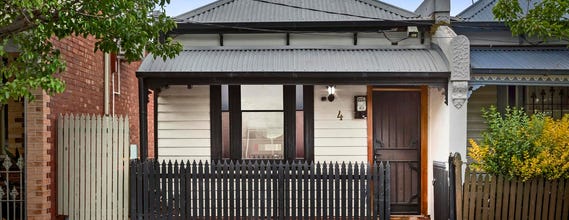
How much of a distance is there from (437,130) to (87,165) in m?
6.09

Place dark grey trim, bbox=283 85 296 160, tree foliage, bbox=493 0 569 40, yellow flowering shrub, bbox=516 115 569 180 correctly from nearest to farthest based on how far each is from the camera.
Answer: tree foliage, bbox=493 0 569 40, yellow flowering shrub, bbox=516 115 569 180, dark grey trim, bbox=283 85 296 160

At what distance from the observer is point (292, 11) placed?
395 inches

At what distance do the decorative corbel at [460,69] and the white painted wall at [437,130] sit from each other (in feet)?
1.04

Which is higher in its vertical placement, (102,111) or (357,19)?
(357,19)

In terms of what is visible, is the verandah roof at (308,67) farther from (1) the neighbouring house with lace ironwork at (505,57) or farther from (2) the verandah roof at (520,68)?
(1) the neighbouring house with lace ironwork at (505,57)

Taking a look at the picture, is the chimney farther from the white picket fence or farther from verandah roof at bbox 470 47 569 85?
the white picket fence

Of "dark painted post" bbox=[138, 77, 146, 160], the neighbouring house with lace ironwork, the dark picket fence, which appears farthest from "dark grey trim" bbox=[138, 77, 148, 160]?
the neighbouring house with lace ironwork

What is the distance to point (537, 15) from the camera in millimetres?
7191

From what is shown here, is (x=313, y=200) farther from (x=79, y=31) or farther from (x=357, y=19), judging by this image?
(x=79, y=31)

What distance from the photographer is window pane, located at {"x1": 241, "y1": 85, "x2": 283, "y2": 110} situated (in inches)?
380

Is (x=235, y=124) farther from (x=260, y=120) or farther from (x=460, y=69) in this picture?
(x=460, y=69)

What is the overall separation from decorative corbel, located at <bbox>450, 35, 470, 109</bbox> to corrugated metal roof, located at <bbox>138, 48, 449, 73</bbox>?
252 millimetres

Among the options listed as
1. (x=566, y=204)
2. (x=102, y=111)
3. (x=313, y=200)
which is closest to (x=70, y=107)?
(x=102, y=111)

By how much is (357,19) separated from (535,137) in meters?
3.82
